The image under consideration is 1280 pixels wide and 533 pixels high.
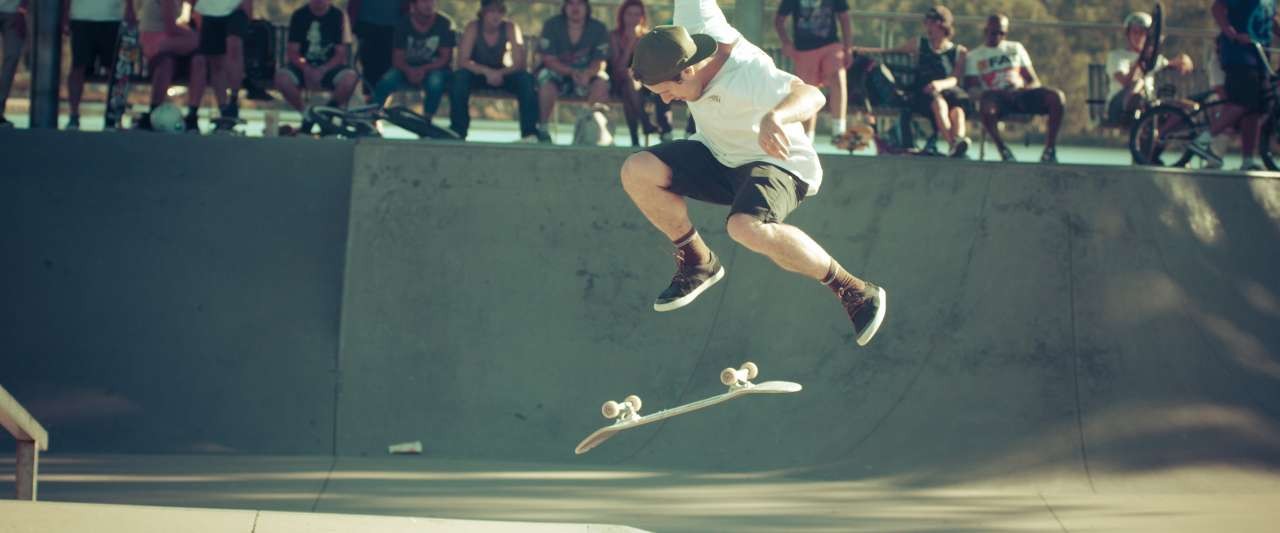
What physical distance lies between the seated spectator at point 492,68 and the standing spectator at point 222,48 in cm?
152

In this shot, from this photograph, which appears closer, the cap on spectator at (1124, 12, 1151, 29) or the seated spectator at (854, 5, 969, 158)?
the seated spectator at (854, 5, 969, 158)

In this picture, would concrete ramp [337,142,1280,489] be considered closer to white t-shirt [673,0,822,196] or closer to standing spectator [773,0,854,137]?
standing spectator [773,0,854,137]

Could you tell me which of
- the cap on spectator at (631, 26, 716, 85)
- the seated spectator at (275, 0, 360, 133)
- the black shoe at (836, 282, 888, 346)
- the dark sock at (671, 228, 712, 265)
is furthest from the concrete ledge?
the seated spectator at (275, 0, 360, 133)

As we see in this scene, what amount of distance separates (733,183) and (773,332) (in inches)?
117

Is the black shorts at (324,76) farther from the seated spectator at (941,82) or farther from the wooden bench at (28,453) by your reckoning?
the wooden bench at (28,453)

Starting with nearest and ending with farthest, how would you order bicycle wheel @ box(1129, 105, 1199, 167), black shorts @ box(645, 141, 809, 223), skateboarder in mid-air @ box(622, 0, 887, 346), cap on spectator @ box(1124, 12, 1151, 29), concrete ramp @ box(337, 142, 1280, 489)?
skateboarder in mid-air @ box(622, 0, 887, 346), black shorts @ box(645, 141, 809, 223), concrete ramp @ box(337, 142, 1280, 489), bicycle wheel @ box(1129, 105, 1199, 167), cap on spectator @ box(1124, 12, 1151, 29)

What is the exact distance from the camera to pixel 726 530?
801cm

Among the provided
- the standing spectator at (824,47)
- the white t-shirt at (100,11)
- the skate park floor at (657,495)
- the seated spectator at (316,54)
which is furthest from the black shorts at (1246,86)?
the white t-shirt at (100,11)

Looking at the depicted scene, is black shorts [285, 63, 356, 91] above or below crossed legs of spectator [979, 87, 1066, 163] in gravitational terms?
below

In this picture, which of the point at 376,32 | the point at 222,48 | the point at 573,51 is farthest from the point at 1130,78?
the point at 222,48

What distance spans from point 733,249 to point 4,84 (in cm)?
523

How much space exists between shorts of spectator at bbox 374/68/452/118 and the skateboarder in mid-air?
380cm

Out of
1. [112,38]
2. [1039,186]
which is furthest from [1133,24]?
[112,38]

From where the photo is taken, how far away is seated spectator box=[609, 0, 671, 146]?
1038 cm
